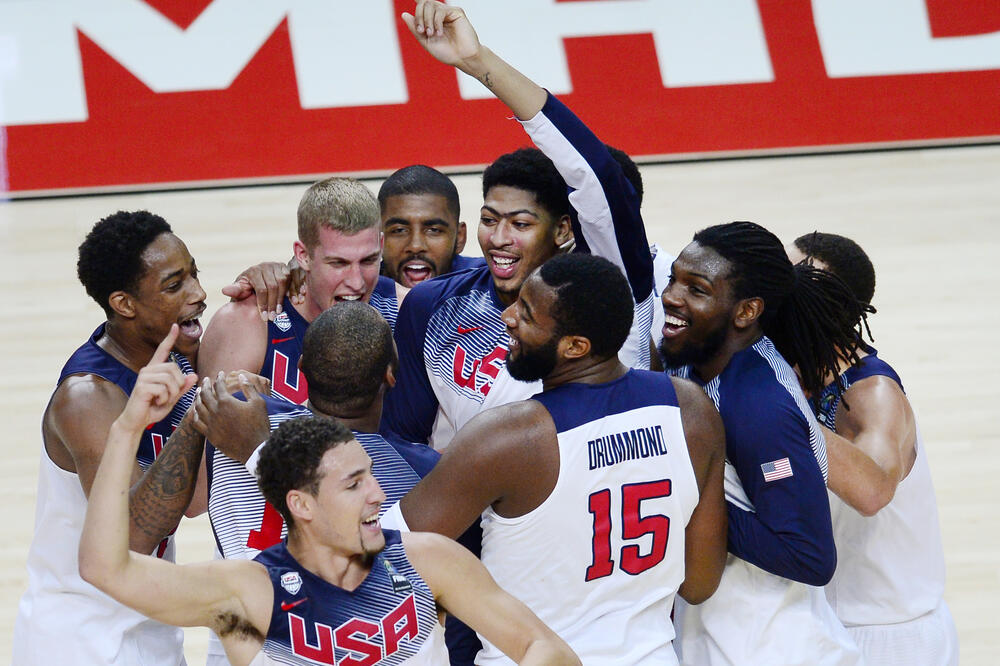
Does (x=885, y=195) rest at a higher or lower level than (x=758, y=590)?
higher

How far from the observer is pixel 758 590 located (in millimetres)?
3355

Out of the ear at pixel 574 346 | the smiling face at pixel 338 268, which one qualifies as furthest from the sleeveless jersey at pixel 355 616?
the smiling face at pixel 338 268

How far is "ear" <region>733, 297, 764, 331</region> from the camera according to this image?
10.8ft

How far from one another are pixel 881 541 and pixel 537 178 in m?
1.47

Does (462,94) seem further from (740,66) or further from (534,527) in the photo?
(534,527)

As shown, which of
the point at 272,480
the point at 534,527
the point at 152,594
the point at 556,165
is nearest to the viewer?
the point at 152,594

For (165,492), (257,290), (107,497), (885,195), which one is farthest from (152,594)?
(885,195)

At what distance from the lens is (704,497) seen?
10.3 feet

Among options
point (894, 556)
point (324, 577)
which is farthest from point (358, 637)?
point (894, 556)

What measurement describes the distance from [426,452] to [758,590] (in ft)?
3.11

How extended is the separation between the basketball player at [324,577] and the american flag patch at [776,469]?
72 cm

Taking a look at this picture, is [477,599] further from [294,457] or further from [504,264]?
[504,264]

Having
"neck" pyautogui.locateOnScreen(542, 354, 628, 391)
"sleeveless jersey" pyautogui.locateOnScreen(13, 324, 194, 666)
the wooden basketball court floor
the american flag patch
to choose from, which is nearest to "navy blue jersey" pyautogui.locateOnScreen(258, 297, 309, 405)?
"sleeveless jersey" pyautogui.locateOnScreen(13, 324, 194, 666)

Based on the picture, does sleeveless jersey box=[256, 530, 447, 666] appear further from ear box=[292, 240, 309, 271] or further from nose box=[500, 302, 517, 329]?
ear box=[292, 240, 309, 271]
